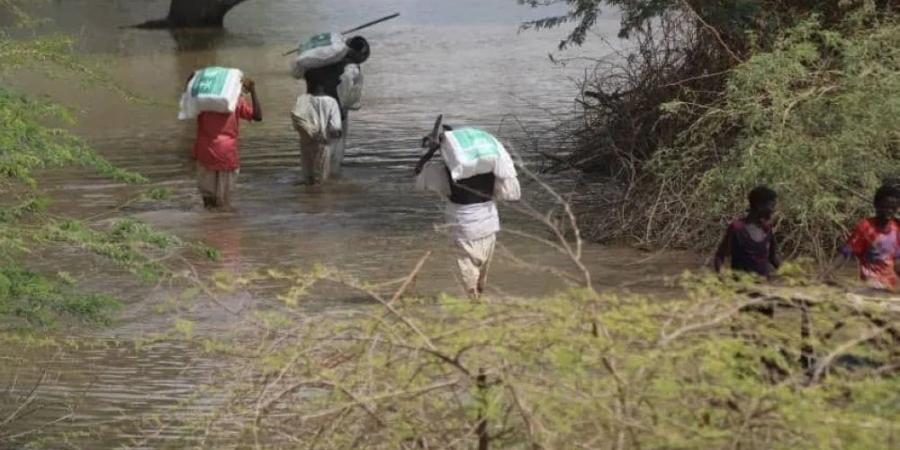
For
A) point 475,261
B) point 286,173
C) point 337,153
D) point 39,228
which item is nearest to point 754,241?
point 475,261

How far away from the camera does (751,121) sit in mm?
10852

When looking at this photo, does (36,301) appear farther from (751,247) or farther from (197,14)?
(197,14)

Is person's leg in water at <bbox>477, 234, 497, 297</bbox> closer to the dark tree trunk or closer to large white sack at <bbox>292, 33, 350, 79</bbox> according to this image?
large white sack at <bbox>292, 33, 350, 79</bbox>

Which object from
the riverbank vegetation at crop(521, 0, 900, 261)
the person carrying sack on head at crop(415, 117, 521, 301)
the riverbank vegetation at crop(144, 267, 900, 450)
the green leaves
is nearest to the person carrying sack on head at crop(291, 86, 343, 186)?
the riverbank vegetation at crop(521, 0, 900, 261)

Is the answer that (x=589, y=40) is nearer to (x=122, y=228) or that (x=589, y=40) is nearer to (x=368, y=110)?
(x=368, y=110)

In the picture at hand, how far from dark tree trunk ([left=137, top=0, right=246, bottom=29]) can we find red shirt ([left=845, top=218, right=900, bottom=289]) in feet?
86.6

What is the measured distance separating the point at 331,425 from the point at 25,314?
3.15 m

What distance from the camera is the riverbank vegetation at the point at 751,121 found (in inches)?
414

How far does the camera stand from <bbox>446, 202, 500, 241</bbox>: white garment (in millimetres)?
9031

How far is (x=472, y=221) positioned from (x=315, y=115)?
5.72 m

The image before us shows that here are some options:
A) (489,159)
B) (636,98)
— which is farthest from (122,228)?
(636,98)

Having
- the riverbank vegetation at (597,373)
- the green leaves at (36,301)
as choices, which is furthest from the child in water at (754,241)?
the green leaves at (36,301)

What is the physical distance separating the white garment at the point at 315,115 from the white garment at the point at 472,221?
5.53m

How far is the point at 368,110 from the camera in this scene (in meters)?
20.2
